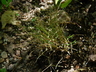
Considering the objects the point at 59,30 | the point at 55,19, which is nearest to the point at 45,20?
the point at 55,19

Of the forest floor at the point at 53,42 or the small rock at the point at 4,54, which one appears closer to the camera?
the forest floor at the point at 53,42

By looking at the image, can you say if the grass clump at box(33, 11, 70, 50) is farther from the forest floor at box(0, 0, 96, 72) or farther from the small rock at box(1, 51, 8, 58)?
the small rock at box(1, 51, 8, 58)

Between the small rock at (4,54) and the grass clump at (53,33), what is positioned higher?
the grass clump at (53,33)

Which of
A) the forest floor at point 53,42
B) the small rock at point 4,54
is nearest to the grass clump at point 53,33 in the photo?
the forest floor at point 53,42

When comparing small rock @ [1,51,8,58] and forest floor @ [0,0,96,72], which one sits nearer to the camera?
forest floor @ [0,0,96,72]

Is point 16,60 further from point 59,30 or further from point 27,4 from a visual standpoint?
point 27,4

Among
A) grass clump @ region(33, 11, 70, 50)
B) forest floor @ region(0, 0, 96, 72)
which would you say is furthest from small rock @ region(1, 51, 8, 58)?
grass clump @ region(33, 11, 70, 50)

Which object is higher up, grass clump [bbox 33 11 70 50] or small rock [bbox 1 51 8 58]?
grass clump [bbox 33 11 70 50]

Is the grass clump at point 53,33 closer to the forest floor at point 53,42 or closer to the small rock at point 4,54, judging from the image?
the forest floor at point 53,42

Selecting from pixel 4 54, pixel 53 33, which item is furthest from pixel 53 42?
pixel 4 54
